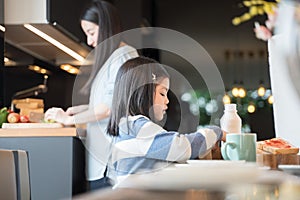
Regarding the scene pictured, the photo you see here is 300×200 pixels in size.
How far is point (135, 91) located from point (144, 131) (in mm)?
258

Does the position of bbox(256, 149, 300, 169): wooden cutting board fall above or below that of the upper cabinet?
below

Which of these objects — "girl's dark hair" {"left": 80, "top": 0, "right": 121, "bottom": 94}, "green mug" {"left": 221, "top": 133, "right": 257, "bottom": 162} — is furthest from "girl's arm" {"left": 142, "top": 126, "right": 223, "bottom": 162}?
"girl's dark hair" {"left": 80, "top": 0, "right": 121, "bottom": 94}

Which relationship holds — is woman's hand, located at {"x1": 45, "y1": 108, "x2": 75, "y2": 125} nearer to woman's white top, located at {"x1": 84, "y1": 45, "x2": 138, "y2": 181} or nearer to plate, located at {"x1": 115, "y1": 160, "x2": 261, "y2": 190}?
woman's white top, located at {"x1": 84, "y1": 45, "x2": 138, "y2": 181}

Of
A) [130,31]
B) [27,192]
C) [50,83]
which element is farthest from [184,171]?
[130,31]

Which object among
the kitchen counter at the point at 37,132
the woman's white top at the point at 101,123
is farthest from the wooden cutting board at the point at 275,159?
the kitchen counter at the point at 37,132

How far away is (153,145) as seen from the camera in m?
1.84

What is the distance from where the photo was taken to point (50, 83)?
4.72 metres

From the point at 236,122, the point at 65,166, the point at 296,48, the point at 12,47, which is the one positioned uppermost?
the point at 12,47

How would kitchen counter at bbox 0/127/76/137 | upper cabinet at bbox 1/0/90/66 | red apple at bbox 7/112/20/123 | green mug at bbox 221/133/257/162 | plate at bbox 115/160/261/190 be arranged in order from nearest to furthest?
plate at bbox 115/160/261/190 → green mug at bbox 221/133/257/162 → kitchen counter at bbox 0/127/76/137 → red apple at bbox 7/112/20/123 → upper cabinet at bbox 1/0/90/66

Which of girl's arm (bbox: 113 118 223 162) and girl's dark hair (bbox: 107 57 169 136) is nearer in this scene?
girl's arm (bbox: 113 118 223 162)

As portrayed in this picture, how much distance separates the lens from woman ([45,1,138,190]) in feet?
9.24

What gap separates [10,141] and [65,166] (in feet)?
1.01

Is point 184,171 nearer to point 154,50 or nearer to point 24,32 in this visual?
point 24,32

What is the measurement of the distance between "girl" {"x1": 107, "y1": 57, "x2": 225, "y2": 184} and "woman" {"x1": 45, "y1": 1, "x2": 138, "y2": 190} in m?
0.55
